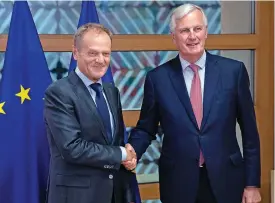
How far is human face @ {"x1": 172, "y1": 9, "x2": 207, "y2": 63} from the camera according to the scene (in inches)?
Answer: 68.8

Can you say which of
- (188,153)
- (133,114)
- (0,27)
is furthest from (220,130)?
(0,27)

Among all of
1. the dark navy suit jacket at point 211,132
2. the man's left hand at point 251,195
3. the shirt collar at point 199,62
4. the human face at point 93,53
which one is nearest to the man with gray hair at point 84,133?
the human face at point 93,53

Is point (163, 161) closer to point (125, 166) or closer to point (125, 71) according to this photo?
point (125, 166)

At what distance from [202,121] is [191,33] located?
34 cm

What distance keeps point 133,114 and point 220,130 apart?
849 mm

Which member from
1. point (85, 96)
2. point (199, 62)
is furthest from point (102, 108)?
point (199, 62)

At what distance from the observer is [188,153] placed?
178 centimetres

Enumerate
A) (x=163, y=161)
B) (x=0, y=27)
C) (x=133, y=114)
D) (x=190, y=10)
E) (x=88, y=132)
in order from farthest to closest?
1. (x=133, y=114)
2. (x=0, y=27)
3. (x=163, y=161)
4. (x=190, y=10)
5. (x=88, y=132)

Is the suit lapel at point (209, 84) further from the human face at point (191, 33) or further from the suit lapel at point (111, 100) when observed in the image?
the suit lapel at point (111, 100)

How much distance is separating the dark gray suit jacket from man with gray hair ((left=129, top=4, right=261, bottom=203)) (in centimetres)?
28

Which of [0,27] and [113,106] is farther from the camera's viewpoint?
[0,27]

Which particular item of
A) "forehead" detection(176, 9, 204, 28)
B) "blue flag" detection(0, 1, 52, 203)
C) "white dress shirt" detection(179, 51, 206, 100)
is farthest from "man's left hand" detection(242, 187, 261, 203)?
"blue flag" detection(0, 1, 52, 203)

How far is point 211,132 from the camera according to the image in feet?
5.78

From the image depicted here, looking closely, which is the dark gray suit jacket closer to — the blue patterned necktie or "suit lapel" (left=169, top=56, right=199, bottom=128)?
the blue patterned necktie
